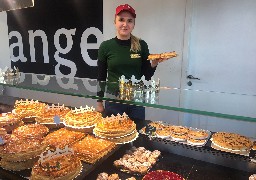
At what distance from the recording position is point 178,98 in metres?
2.27

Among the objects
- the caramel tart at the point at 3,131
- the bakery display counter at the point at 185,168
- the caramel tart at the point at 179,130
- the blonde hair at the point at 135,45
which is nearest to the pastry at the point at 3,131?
the caramel tart at the point at 3,131

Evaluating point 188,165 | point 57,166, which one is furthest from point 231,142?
point 57,166

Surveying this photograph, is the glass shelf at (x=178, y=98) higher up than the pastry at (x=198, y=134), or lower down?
higher up

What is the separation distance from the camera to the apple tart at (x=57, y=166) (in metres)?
2.06

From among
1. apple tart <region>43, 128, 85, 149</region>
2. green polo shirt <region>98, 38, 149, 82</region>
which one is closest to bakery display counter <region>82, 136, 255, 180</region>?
apple tart <region>43, 128, 85, 149</region>

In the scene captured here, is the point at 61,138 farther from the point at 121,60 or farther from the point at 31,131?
the point at 121,60

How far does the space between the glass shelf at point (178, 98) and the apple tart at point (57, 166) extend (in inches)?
24.6

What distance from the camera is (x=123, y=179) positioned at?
2.21 metres

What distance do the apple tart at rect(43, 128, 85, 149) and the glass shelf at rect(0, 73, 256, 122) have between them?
0.56 meters

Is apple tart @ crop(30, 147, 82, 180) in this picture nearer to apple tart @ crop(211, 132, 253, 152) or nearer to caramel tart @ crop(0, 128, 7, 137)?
caramel tart @ crop(0, 128, 7, 137)

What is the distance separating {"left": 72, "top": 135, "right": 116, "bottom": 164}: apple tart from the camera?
7.86 feet

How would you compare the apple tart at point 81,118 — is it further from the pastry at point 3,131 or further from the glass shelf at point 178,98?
the pastry at point 3,131

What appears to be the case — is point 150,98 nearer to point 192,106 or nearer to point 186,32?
point 192,106

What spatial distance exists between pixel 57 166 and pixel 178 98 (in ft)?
4.23
